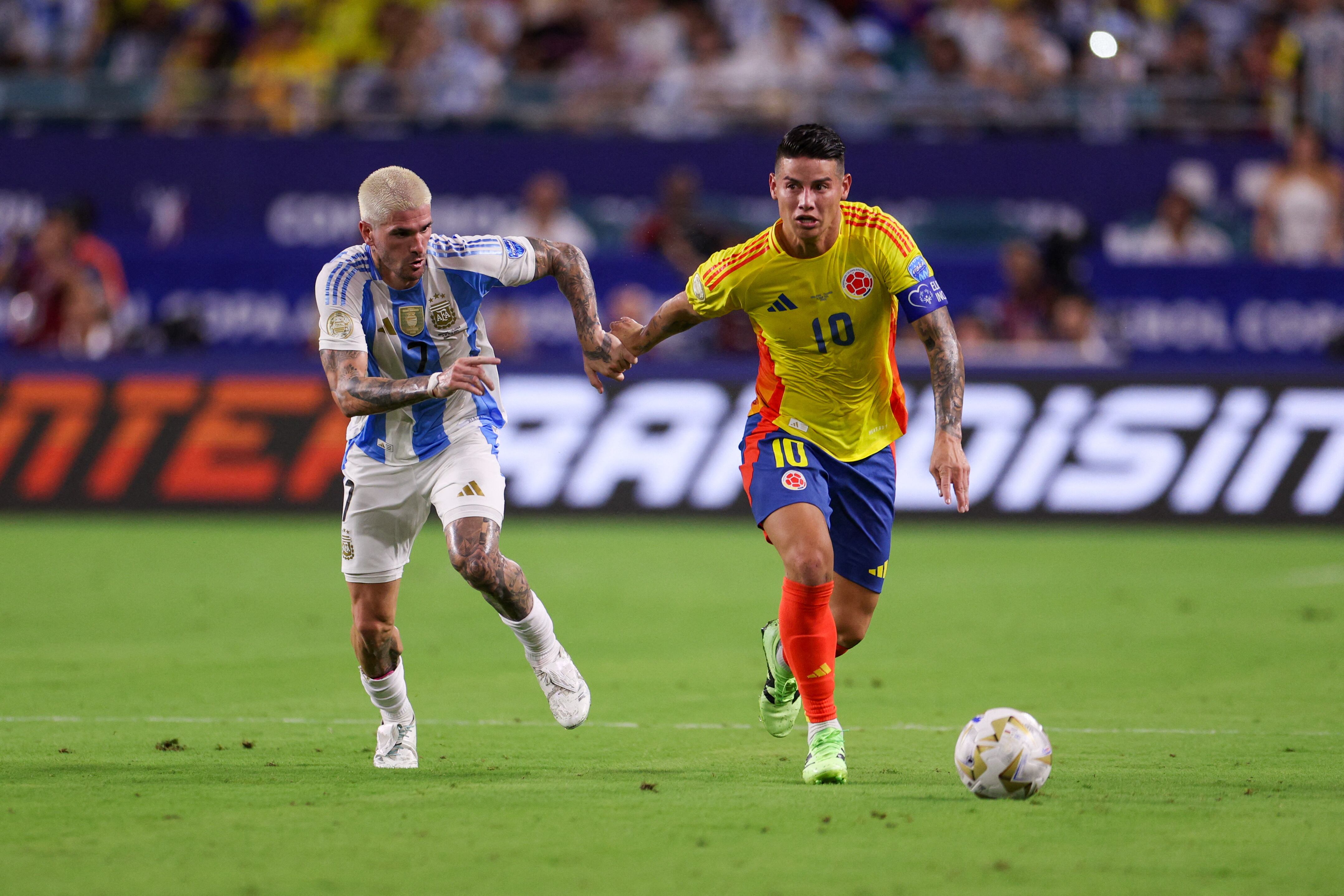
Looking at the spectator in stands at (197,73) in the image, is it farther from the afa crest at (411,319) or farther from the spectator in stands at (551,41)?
the afa crest at (411,319)

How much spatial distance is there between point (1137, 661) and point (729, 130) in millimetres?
10070

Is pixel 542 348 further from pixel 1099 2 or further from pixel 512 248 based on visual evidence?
pixel 512 248

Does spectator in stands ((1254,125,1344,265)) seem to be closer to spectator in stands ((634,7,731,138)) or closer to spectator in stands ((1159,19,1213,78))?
spectator in stands ((1159,19,1213,78))

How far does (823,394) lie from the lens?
23.7 ft

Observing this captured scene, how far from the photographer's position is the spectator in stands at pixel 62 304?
56.0 ft

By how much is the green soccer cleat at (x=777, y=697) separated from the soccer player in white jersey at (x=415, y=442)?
78cm

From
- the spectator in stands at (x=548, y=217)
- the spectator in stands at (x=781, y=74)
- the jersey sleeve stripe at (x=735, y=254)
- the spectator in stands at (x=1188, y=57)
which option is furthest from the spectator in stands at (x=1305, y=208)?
the jersey sleeve stripe at (x=735, y=254)

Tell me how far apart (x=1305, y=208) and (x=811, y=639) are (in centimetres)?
1290

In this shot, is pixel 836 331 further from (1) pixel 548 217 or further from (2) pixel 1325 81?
(2) pixel 1325 81

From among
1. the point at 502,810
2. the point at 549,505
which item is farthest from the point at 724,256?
the point at 549,505

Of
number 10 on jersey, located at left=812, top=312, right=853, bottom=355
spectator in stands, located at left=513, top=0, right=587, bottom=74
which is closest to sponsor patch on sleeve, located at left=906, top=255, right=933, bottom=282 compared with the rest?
number 10 on jersey, located at left=812, top=312, right=853, bottom=355

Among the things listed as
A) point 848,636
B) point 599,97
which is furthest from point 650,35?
point 848,636

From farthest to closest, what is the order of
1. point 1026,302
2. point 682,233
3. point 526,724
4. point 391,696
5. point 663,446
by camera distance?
1. point 682,233
2. point 1026,302
3. point 663,446
4. point 526,724
5. point 391,696

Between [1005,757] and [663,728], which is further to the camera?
[663,728]
